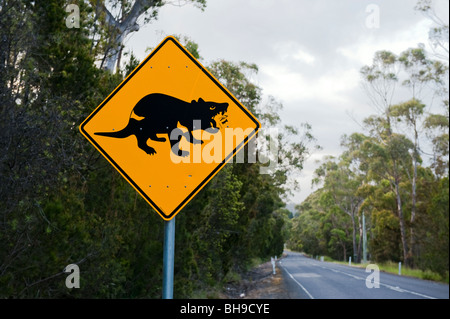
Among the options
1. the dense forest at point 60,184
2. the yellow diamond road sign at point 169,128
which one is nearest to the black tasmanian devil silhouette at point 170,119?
the yellow diamond road sign at point 169,128

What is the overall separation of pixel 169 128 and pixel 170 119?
0.21 feet

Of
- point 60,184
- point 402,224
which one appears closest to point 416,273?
point 402,224

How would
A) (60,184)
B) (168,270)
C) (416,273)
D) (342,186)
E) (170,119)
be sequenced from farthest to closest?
(342,186)
(416,273)
(60,184)
(170,119)
(168,270)

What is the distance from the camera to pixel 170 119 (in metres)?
2.92

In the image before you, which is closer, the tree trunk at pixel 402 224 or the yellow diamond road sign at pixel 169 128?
the yellow diamond road sign at pixel 169 128

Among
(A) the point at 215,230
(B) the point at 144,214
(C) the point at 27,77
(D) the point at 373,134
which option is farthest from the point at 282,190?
(C) the point at 27,77

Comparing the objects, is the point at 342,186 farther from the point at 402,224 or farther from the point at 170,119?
the point at 170,119

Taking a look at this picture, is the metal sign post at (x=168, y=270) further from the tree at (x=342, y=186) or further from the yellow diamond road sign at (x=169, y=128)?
the tree at (x=342, y=186)

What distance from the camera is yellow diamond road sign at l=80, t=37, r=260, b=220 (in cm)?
284

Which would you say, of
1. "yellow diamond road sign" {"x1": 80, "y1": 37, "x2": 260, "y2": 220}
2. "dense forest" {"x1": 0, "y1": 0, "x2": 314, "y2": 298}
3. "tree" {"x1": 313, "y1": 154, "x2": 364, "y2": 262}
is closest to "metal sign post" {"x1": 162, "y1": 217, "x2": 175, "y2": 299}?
"yellow diamond road sign" {"x1": 80, "y1": 37, "x2": 260, "y2": 220}

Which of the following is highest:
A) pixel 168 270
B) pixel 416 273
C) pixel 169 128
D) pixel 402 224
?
pixel 169 128

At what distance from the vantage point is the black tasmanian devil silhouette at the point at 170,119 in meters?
2.89

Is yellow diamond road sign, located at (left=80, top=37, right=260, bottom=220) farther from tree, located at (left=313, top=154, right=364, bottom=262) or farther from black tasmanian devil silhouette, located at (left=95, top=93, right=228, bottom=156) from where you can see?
tree, located at (left=313, top=154, right=364, bottom=262)
